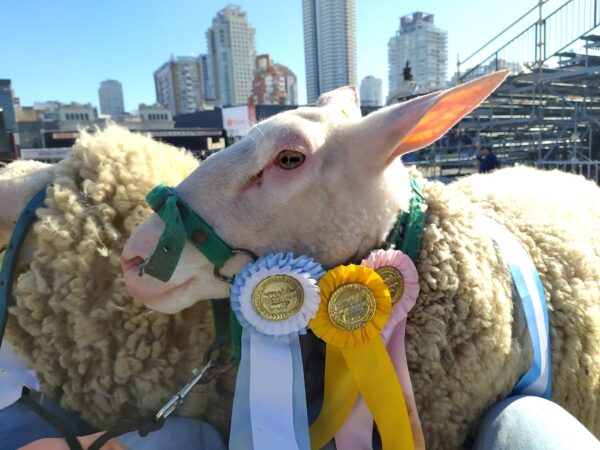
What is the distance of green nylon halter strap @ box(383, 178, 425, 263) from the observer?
3.82 feet

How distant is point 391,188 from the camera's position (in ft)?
3.80

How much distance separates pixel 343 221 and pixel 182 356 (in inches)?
21.1

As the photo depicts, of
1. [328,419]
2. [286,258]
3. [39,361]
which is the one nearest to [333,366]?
[328,419]

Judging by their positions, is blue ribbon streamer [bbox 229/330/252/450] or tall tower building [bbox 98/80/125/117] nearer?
blue ribbon streamer [bbox 229/330/252/450]

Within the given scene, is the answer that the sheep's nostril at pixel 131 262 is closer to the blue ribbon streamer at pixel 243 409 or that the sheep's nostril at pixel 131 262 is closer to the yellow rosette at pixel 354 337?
the blue ribbon streamer at pixel 243 409

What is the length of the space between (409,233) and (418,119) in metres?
0.29

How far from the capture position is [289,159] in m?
1.09

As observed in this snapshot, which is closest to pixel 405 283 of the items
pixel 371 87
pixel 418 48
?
pixel 418 48

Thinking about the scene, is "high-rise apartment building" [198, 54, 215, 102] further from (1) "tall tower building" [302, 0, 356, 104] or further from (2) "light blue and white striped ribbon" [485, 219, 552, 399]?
(2) "light blue and white striped ribbon" [485, 219, 552, 399]

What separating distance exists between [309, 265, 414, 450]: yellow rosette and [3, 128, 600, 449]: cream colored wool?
0.36 ft

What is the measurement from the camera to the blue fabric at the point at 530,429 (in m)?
0.90

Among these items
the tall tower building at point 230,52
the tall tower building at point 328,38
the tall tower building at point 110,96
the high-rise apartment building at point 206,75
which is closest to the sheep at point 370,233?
the tall tower building at point 328,38

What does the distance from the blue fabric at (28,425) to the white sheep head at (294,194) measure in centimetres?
35

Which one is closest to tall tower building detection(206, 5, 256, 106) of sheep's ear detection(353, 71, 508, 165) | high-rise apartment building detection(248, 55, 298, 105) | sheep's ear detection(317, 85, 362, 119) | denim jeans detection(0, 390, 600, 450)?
high-rise apartment building detection(248, 55, 298, 105)
